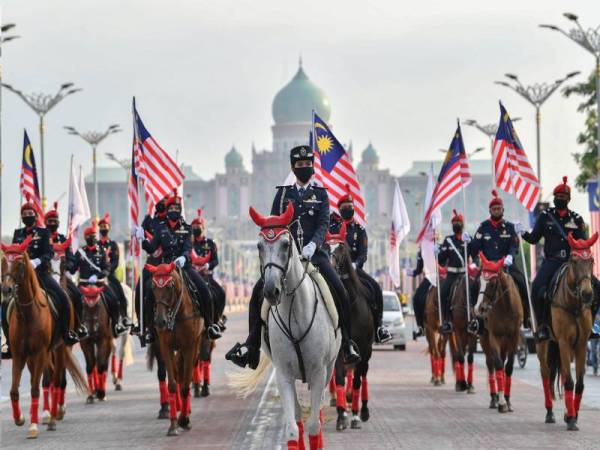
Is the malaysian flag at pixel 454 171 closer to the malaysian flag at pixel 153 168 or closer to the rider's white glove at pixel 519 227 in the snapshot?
the malaysian flag at pixel 153 168

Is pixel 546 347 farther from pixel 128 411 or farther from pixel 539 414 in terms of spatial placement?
pixel 128 411

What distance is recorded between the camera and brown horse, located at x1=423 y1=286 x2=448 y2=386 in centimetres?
2755

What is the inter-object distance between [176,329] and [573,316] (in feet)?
16.1

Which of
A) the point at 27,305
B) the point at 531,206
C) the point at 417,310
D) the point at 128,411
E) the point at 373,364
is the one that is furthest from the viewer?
the point at 373,364

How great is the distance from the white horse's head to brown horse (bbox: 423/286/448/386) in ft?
46.7

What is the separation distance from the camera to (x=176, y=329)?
19562mm

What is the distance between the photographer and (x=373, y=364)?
3666 centimetres

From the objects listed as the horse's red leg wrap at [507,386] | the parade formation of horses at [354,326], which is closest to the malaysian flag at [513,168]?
the horse's red leg wrap at [507,386]

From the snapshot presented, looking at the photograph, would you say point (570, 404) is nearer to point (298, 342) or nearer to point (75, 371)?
point (298, 342)

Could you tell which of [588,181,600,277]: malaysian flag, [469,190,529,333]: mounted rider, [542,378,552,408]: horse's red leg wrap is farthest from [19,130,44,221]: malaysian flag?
[588,181,600,277]: malaysian flag

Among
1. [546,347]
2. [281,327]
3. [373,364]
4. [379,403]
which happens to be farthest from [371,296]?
[373,364]

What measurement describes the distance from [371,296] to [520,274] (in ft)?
11.7

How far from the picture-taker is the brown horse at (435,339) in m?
27.5

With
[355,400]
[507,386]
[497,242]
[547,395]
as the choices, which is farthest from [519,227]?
[355,400]
